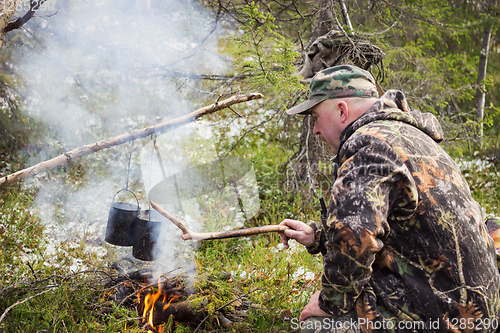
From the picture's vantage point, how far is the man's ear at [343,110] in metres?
1.91

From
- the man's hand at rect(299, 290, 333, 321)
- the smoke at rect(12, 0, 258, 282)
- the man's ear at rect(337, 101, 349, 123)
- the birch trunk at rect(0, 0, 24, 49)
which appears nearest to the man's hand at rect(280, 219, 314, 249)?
the man's hand at rect(299, 290, 333, 321)

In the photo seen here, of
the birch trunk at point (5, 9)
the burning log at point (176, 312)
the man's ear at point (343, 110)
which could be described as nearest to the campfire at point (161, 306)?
the burning log at point (176, 312)

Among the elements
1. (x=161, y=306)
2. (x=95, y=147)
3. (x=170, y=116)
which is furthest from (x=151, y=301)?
(x=170, y=116)

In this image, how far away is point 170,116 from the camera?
7.07m

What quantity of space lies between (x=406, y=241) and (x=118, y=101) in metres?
7.52

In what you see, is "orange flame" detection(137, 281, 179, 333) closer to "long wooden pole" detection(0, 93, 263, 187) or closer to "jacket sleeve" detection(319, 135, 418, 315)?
"long wooden pole" detection(0, 93, 263, 187)

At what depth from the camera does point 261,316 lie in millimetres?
2791

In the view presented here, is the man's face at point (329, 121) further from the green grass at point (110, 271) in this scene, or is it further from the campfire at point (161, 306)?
the campfire at point (161, 306)

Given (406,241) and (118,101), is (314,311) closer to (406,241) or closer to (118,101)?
(406,241)

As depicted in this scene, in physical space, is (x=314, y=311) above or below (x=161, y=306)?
above

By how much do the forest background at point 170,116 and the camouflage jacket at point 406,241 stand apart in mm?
1194

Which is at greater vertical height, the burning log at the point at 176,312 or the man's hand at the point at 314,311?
the man's hand at the point at 314,311

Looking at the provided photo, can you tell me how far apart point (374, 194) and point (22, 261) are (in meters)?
3.99

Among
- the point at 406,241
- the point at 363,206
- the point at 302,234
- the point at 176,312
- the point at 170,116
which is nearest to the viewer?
the point at 363,206
